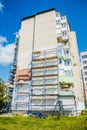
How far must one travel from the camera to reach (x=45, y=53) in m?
38.2

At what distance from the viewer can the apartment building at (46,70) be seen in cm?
3303

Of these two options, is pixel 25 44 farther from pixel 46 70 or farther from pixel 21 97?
pixel 21 97

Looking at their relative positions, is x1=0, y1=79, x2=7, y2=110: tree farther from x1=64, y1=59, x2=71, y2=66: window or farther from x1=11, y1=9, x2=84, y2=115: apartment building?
x1=64, y1=59, x2=71, y2=66: window

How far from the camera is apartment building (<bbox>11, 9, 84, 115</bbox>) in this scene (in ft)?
108

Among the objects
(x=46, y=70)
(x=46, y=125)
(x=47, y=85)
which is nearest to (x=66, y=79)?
(x=47, y=85)

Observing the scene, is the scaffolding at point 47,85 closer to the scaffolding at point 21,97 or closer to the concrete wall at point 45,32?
the scaffolding at point 21,97

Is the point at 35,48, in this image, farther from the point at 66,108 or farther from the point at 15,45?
the point at 66,108

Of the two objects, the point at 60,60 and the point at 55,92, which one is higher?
the point at 60,60

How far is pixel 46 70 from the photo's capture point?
36.4 metres

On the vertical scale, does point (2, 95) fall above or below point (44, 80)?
below

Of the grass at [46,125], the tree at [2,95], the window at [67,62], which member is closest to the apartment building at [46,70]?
the window at [67,62]

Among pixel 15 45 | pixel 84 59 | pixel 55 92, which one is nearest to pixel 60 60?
pixel 55 92

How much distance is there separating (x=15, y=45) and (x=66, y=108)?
25.9 m

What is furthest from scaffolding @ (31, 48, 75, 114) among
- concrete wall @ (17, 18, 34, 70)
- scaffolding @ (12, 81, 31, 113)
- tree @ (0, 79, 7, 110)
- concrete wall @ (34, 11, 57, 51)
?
tree @ (0, 79, 7, 110)
